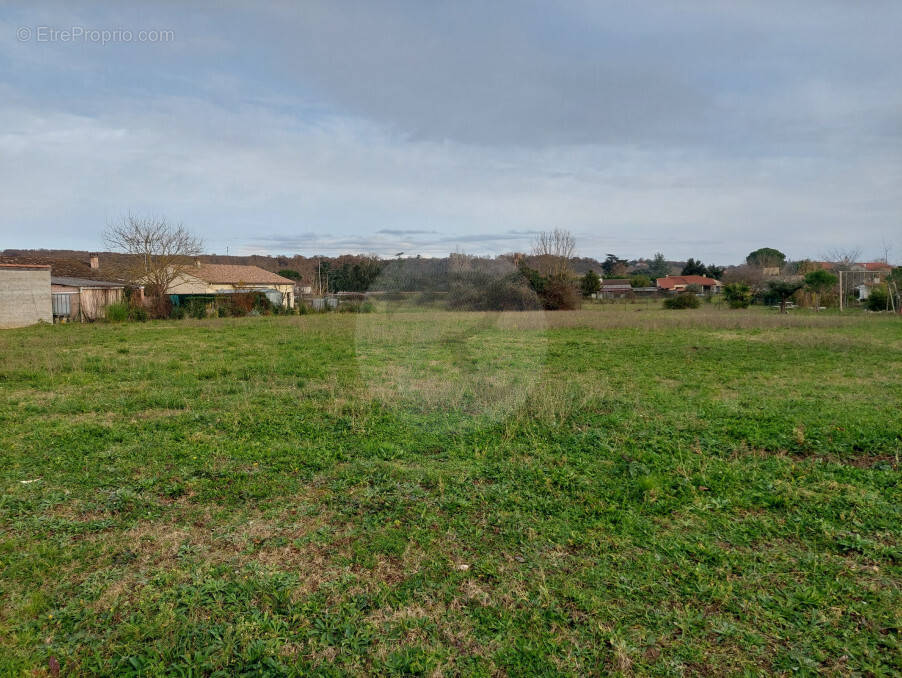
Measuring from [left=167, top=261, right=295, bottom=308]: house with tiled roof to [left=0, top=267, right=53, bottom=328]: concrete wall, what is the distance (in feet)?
30.8

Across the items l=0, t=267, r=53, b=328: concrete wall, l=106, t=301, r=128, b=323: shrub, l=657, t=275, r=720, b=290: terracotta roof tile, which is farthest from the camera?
l=657, t=275, r=720, b=290: terracotta roof tile

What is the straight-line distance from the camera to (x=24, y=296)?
19.5m

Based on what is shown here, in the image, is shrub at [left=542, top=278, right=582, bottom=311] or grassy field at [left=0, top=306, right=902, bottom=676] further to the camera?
shrub at [left=542, top=278, right=582, bottom=311]

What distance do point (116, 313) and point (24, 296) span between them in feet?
9.87

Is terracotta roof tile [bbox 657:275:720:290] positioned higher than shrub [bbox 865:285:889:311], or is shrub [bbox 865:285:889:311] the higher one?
terracotta roof tile [bbox 657:275:720:290]

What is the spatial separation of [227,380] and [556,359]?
613cm

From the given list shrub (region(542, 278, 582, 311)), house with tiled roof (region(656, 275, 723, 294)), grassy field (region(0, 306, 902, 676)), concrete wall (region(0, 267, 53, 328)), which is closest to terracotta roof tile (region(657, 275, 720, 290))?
house with tiled roof (region(656, 275, 723, 294))

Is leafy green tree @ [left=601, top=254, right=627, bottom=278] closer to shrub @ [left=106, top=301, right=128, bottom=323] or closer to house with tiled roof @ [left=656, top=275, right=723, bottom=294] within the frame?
house with tiled roof @ [left=656, top=275, right=723, bottom=294]

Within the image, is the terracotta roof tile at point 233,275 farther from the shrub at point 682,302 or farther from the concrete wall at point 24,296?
the shrub at point 682,302

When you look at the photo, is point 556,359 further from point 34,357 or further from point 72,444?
point 34,357

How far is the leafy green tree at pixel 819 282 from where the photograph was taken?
32531 mm

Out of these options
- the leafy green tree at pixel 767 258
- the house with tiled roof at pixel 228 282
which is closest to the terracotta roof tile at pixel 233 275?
the house with tiled roof at pixel 228 282

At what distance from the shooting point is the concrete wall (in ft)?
61.9

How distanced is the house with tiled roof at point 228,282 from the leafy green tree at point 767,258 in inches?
2426
